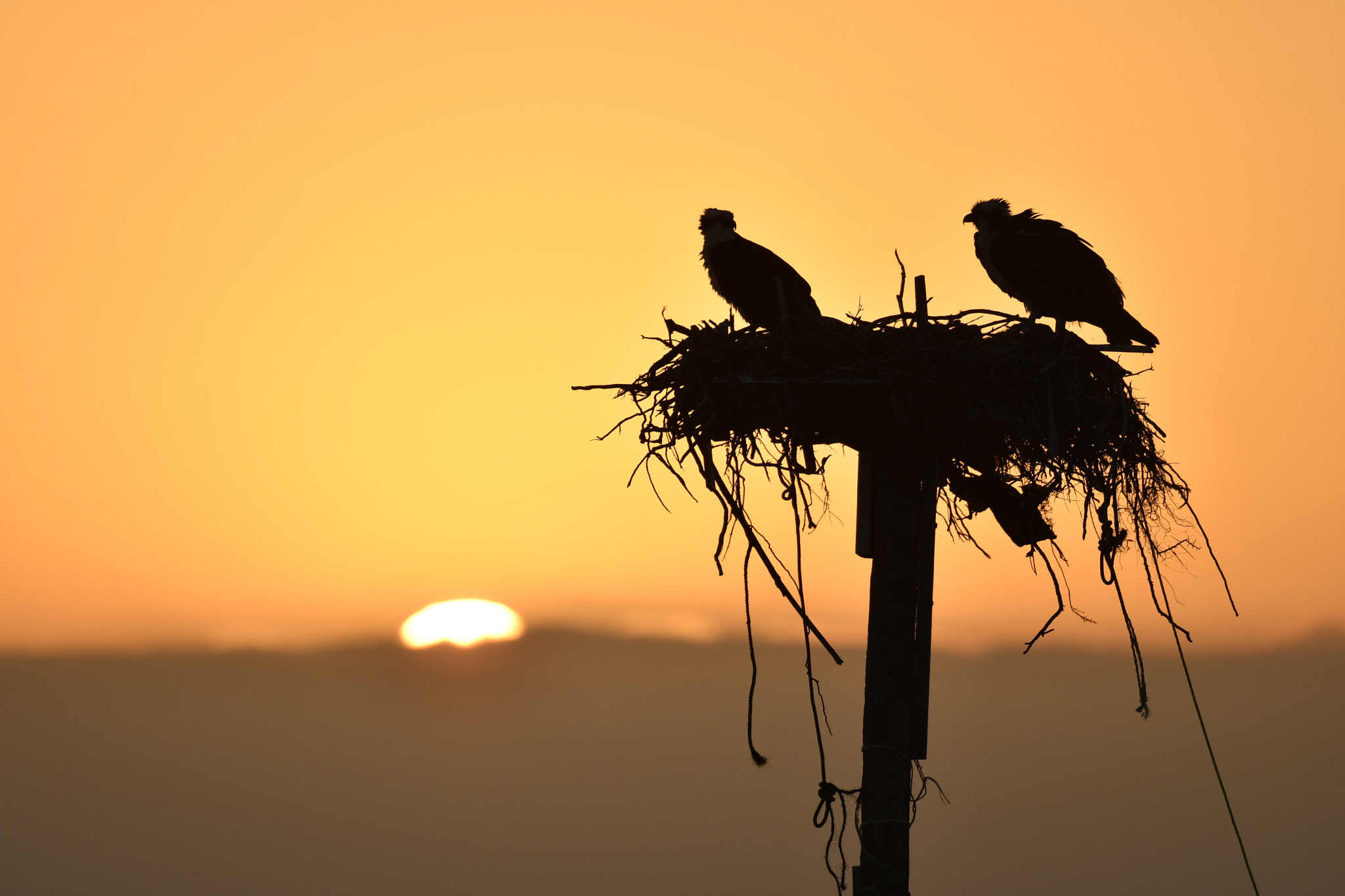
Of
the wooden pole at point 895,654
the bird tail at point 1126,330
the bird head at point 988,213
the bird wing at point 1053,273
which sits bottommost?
the wooden pole at point 895,654

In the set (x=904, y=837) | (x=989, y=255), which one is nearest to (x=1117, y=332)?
(x=989, y=255)

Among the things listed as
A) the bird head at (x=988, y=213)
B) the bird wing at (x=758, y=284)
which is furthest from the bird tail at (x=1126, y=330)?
the bird wing at (x=758, y=284)

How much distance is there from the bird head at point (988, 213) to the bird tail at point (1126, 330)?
1.36 m

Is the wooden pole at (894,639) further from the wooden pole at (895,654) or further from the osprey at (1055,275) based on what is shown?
the osprey at (1055,275)

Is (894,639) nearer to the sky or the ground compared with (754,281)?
nearer to the ground

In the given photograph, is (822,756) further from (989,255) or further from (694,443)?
(989,255)

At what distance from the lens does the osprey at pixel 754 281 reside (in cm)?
927

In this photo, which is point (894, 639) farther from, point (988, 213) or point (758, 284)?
point (988, 213)

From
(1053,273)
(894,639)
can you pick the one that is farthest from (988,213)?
(894,639)

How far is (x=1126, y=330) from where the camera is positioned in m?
8.54

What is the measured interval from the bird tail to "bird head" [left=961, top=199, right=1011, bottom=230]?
1.36 m

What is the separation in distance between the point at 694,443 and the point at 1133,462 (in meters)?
2.69

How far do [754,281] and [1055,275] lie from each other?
7.45ft

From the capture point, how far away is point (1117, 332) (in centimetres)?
855
